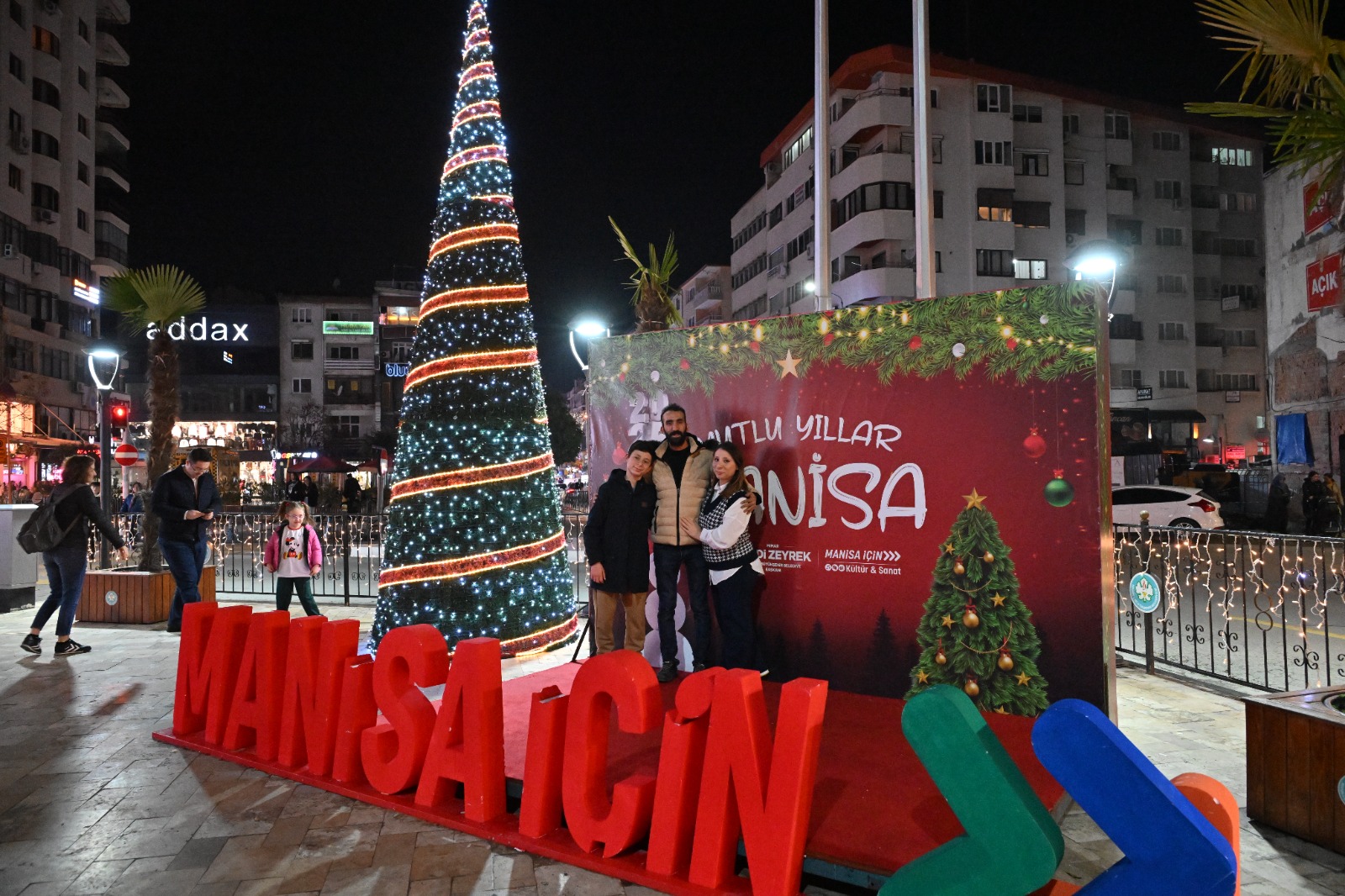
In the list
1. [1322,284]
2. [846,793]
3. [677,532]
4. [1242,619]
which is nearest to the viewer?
[846,793]

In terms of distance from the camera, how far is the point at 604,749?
12.9 feet

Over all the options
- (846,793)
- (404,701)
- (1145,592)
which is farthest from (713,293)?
(846,793)

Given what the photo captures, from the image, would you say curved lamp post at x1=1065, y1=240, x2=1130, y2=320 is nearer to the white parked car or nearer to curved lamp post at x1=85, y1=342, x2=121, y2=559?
the white parked car

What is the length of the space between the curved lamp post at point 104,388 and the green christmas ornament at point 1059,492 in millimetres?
12145

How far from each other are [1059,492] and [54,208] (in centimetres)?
4617

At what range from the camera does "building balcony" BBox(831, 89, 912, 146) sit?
35.0 m

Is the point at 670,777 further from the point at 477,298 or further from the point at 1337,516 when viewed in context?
the point at 1337,516

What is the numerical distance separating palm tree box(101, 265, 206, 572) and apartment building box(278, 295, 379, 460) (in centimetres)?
5189

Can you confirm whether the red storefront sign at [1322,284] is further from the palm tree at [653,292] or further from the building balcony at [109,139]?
the building balcony at [109,139]

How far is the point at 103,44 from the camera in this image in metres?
44.3

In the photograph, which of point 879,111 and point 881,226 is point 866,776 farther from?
point 879,111

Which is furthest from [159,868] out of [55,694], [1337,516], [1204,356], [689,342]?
[1204,356]

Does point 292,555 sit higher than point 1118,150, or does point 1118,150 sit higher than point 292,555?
point 1118,150

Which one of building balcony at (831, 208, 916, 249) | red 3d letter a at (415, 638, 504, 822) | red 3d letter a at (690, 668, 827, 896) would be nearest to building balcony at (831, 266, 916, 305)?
building balcony at (831, 208, 916, 249)
